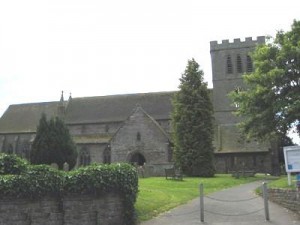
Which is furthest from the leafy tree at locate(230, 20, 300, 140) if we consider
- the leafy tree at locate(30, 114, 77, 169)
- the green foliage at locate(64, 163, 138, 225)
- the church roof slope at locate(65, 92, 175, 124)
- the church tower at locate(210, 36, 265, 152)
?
the church roof slope at locate(65, 92, 175, 124)

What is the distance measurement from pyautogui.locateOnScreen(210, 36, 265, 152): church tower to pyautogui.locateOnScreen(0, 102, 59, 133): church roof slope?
22005mm

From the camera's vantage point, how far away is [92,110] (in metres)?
55.6

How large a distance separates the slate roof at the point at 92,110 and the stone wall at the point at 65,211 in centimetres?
3706

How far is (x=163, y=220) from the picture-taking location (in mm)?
14172

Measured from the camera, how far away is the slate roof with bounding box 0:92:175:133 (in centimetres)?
5300

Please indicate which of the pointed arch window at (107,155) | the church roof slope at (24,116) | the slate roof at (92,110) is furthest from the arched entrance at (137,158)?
the church roof slope at (24,116)

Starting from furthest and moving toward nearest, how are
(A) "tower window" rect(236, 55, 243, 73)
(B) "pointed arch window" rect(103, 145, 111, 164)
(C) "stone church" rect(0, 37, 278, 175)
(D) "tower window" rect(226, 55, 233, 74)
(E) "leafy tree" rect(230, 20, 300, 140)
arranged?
(D) "tower window" rect(226, 55, 233, 74) < (A) "tower window" rect(236, 55, 243, 73) < (B) "pointed arch window" rect(103, 145, 111, 164) < (C) "stone church" rect(0, 37, 278, 175) < (E) "leafy tree" rect(230, 20, 300, 140)

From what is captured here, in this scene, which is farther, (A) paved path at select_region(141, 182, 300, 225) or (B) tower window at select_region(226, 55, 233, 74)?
(B) tower window at select_region(226, 55, 233, 74)

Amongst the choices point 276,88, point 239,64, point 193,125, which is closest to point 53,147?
point 193,125

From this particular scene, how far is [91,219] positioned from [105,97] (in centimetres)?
4412

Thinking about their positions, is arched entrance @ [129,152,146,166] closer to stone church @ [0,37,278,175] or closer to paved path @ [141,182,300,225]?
stone church @ [0,37,278,175]

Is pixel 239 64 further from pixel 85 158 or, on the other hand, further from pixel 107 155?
pixel 85 158

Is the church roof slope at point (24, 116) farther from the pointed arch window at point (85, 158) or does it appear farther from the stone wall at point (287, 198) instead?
the stone wall at point (287, 198)

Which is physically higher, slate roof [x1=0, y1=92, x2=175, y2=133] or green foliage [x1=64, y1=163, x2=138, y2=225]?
slate roof [x1=0, y1=92, x2=175, y2=133]
